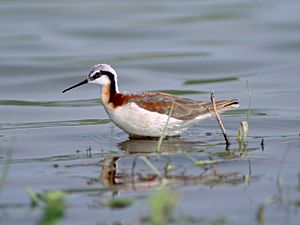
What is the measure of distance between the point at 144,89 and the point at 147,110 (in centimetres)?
370

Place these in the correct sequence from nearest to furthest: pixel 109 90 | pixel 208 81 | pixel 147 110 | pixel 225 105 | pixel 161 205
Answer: pixel 161 205 → pixel 147 110 → pixel 109 90 → pixel 225 105 → pixel 208 81

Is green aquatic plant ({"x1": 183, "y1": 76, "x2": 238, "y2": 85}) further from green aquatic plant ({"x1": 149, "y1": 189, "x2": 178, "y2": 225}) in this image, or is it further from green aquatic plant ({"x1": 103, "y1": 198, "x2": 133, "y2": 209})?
green aquatic plant ({"x1": 149, "y1": 189, "x2": 178, "y2": 225})

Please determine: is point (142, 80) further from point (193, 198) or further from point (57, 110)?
point (193, 198)

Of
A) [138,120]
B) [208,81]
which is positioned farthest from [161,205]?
[208,81]

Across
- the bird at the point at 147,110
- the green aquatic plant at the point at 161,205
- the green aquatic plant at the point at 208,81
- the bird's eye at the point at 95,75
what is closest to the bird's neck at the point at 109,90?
the bird at the point at 147,110

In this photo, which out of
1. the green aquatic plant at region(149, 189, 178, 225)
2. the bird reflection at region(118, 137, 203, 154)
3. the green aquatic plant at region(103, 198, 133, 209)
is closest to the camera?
the green aquatic plant at region(149, 189, 178, 225)

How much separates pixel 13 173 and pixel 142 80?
6.56 metres

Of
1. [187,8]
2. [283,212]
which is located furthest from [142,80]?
[283,212]

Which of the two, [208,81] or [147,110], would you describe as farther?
[208,81]

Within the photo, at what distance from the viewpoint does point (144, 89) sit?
656 inches

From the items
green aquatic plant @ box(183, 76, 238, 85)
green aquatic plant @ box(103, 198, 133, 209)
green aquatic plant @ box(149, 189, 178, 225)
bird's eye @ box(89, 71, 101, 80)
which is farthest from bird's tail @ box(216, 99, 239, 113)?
green aquatic plant @ box(149, 189, 178, 225)

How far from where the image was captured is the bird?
12977 mm

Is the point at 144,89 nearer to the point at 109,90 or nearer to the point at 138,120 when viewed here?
the point at 109,90

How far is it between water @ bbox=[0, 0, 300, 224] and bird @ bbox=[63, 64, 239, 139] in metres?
0.21
